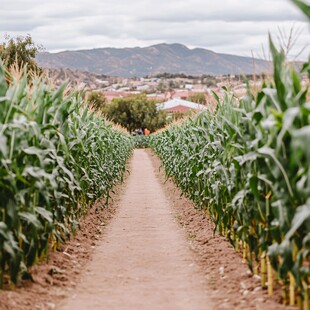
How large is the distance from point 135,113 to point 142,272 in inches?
2692

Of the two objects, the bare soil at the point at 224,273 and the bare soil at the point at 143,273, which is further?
the bare soil at the point at 143,273

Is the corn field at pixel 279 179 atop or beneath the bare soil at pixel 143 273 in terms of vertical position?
atop

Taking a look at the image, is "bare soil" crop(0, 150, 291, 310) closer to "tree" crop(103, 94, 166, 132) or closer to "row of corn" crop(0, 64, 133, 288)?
"row of corn" crop(0, 64, 133, 288)

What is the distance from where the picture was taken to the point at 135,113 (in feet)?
247

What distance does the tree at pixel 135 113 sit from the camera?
74750 millimetres

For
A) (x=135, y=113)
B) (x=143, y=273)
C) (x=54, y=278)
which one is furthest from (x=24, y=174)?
(x=135, y=113)

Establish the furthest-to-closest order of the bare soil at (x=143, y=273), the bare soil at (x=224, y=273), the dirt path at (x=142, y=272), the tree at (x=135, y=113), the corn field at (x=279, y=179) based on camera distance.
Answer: the tree at (x=135, y=113) < the dirt path at (x=142, y=272) < the bare soil at (x=143, y=273) < the bare soil at (x=224, y=273) < the corn field at (x=279, y=179)

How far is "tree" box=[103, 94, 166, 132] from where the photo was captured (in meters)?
74.8

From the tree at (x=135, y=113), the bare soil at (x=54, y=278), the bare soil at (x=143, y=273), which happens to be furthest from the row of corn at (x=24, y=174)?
the tree at (x=135, y=113)

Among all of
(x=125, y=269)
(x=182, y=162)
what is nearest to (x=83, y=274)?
(x=125, y=269)

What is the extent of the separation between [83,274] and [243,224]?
194 centimetres

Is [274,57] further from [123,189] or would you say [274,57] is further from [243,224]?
[123,189]

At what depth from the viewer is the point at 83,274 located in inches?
282

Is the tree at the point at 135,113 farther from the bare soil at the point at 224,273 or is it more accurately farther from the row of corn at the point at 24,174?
the row of corn at the point at 24,174
